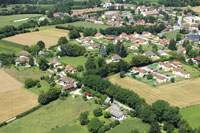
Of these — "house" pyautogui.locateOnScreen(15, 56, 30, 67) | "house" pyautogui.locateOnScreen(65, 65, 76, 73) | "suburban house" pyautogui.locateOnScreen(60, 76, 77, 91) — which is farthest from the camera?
"house" pyautogui.locateOnScreen(15, 56, 30, 67)

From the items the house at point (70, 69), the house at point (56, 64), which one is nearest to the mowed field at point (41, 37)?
the house at point (56, 64)

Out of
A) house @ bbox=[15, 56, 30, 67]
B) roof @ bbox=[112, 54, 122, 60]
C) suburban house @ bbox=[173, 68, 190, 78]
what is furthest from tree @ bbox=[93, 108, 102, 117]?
house @ bbox=[15, 56, 30, 67]

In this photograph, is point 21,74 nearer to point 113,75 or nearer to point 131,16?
point 113,75

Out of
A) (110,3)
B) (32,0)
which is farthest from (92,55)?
(32,0)

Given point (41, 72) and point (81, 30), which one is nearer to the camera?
point (41, 72)

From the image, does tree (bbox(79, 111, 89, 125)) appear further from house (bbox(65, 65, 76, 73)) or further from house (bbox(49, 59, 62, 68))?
house (bbox(49, 59, 62, 68))

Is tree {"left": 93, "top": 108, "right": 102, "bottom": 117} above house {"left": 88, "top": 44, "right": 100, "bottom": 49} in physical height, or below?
below

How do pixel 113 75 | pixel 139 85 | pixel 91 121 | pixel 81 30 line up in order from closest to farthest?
pixel 91 121 < pixel 139 85 < pixel 113 75 < pixel 81 30
